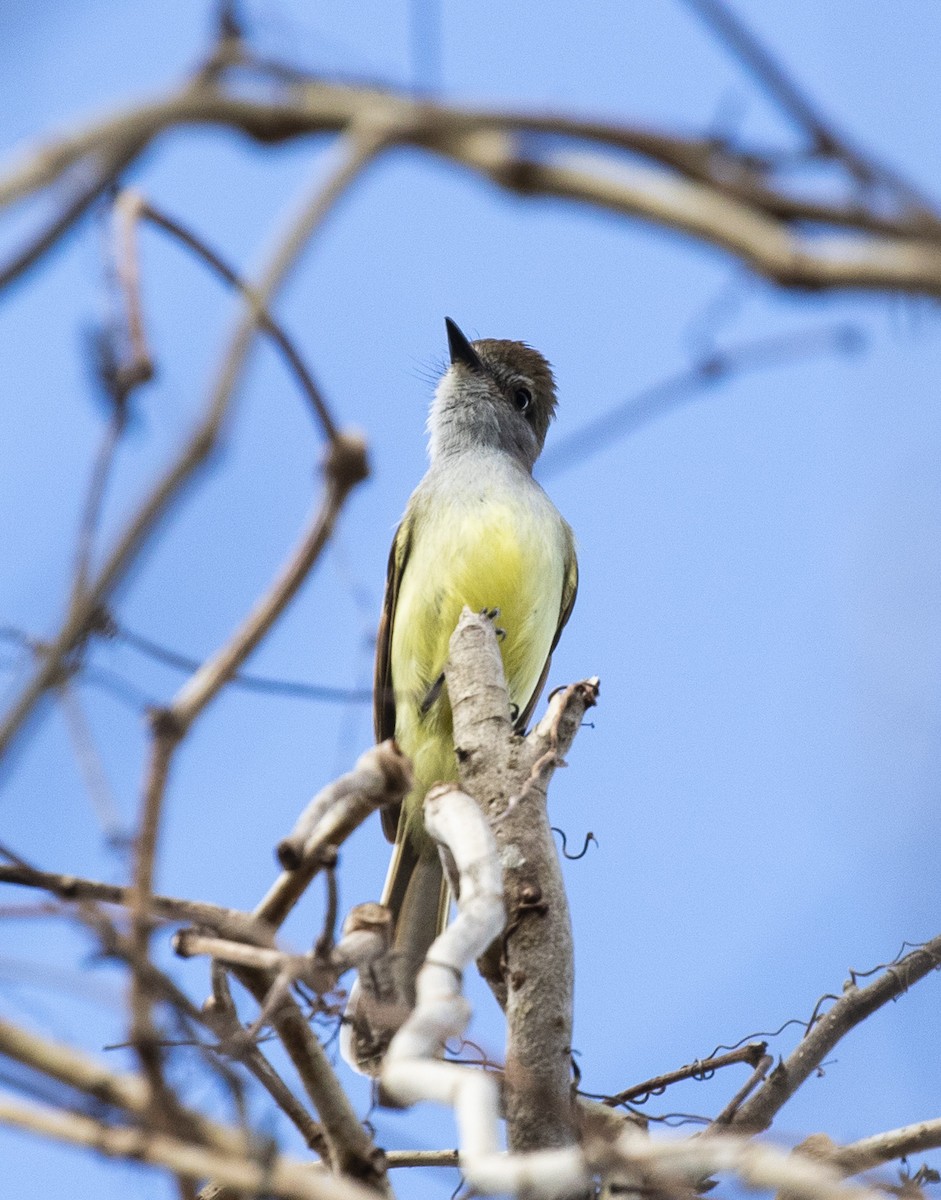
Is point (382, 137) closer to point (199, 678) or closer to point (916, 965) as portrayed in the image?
point (199, 678)

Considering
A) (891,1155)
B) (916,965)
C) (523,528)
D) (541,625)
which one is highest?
(523,528)

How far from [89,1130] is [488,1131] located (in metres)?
0.49

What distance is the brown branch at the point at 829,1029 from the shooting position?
3.37m

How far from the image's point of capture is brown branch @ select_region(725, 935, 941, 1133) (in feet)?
11.1

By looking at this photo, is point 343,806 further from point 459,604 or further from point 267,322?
point 459,604

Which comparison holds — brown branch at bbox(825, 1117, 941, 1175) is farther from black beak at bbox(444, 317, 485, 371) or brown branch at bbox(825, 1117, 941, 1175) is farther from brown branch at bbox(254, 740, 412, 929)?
black beak at bbox(444, 317, 485, 371)

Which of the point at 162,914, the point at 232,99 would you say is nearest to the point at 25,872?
the point at 162,914

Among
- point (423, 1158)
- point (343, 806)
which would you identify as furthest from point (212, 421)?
point (423, 1158)

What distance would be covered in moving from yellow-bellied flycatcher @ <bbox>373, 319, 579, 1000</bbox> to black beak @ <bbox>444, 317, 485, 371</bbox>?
0.76 meters

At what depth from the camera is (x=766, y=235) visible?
1.10 m

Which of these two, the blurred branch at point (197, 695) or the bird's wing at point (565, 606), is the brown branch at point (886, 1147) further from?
the bird's wing at point (565, 606)

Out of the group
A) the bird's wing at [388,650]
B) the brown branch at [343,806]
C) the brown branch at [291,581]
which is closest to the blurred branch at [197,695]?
the brown branch at [291,581]

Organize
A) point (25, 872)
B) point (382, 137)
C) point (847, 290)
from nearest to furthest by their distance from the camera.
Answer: point (847, 290) < point (382, 137) < point (25, 872)

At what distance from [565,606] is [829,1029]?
3.62m
